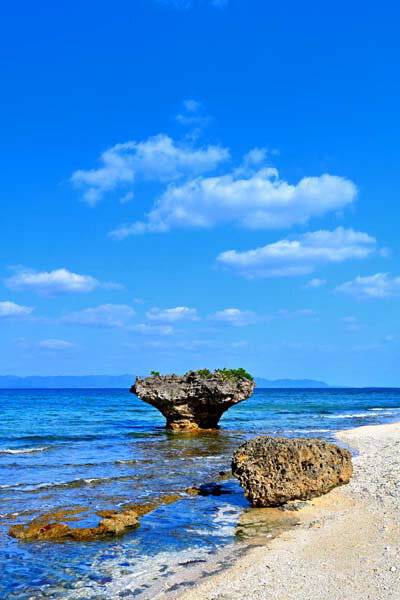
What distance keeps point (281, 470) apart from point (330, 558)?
4.34 meters

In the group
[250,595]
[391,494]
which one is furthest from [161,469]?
[250,595]

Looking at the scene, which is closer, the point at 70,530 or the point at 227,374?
the point at 70,530

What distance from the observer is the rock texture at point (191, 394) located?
37750 millimetres

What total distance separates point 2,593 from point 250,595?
4.54 meters

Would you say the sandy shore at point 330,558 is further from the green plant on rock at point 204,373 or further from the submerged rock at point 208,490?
the green plant on rock at point 204,373

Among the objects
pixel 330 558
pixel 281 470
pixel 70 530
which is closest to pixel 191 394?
pixel 281 470

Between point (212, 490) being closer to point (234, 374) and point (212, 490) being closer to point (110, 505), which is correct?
point (110, 505)

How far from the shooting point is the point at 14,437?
38.1 metres

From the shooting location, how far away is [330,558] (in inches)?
406

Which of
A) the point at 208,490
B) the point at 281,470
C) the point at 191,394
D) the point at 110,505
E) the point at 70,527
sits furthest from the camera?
the point at 191,394

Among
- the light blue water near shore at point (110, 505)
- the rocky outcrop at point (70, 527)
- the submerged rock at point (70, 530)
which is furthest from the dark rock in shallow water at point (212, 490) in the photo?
the submerged rock at point (70, 530)

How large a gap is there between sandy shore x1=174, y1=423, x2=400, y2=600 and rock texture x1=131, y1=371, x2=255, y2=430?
72.4ft

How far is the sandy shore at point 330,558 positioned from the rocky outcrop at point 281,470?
0.52 meters

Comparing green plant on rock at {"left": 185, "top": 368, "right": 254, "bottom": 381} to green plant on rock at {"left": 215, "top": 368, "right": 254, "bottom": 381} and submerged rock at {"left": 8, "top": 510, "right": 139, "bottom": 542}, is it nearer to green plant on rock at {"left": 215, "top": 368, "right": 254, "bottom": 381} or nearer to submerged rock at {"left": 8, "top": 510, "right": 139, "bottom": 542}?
green plant on rock at {"left": 215, "top": 368, "right": 254, "bottom": 381}
